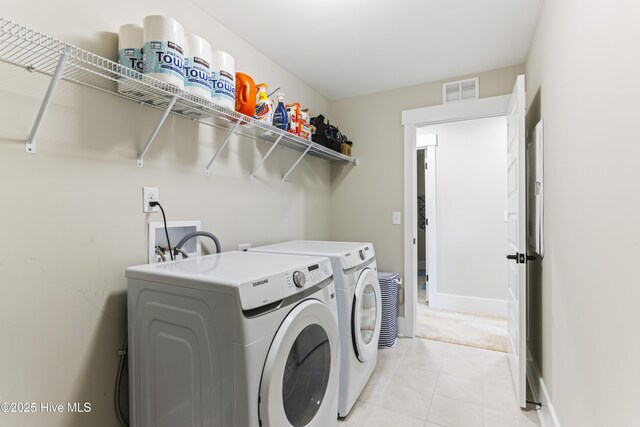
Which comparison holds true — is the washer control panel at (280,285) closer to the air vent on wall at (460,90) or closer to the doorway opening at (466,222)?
the air vent on wall at (460,90)

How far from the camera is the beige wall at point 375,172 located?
2965mm

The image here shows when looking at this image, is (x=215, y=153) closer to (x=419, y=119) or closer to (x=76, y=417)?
(x=76, y=417)

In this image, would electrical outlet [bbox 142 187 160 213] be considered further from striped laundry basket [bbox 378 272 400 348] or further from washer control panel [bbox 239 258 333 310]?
striped laundry basket [bbox 378 272 400 348]

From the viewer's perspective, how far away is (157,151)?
1.59m

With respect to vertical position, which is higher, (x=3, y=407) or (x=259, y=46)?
(x=259, y=46)

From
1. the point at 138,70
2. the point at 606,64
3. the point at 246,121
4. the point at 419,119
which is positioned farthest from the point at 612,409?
the point at 419,119

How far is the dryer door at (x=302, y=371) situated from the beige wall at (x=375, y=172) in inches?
65.1

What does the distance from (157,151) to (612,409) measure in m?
1.99

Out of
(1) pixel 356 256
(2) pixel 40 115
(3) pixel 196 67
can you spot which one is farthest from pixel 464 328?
(2) pixel 40 115

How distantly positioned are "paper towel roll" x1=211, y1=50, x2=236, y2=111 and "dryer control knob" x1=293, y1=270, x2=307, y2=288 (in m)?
0.90

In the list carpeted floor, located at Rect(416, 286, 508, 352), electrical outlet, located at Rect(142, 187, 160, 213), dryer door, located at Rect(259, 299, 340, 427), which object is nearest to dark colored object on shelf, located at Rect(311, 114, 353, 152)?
electrical outlet, located at Rect(142, 187, 160, 213)

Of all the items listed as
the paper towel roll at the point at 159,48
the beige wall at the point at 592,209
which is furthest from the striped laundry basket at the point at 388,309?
the paper towel roll at the point at 159,48

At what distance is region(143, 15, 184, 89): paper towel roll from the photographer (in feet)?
4.15

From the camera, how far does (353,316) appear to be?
177 centimetres
